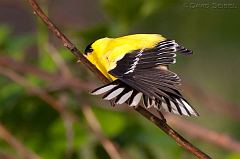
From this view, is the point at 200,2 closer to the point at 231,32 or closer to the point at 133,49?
the point at 133,49

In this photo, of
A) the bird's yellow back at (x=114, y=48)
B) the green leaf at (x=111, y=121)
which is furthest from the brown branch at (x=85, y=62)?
the green leaf at (x=111, y=121)

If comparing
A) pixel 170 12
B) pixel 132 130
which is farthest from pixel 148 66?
pixel 170 12

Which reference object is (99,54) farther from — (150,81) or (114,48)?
(150,81)

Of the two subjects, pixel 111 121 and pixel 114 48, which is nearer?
pixel 114 48

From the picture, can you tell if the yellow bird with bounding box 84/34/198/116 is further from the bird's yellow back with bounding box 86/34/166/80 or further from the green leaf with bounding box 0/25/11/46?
the green leaf with bounding box 0/25/11/46

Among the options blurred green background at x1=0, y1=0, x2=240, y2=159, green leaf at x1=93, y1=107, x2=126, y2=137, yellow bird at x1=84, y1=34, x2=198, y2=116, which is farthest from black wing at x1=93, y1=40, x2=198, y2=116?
green leaf at x1=93, y1=107, x2=126, y2=137

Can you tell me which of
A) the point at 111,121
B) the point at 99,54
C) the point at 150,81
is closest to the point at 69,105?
the point at 111,121
